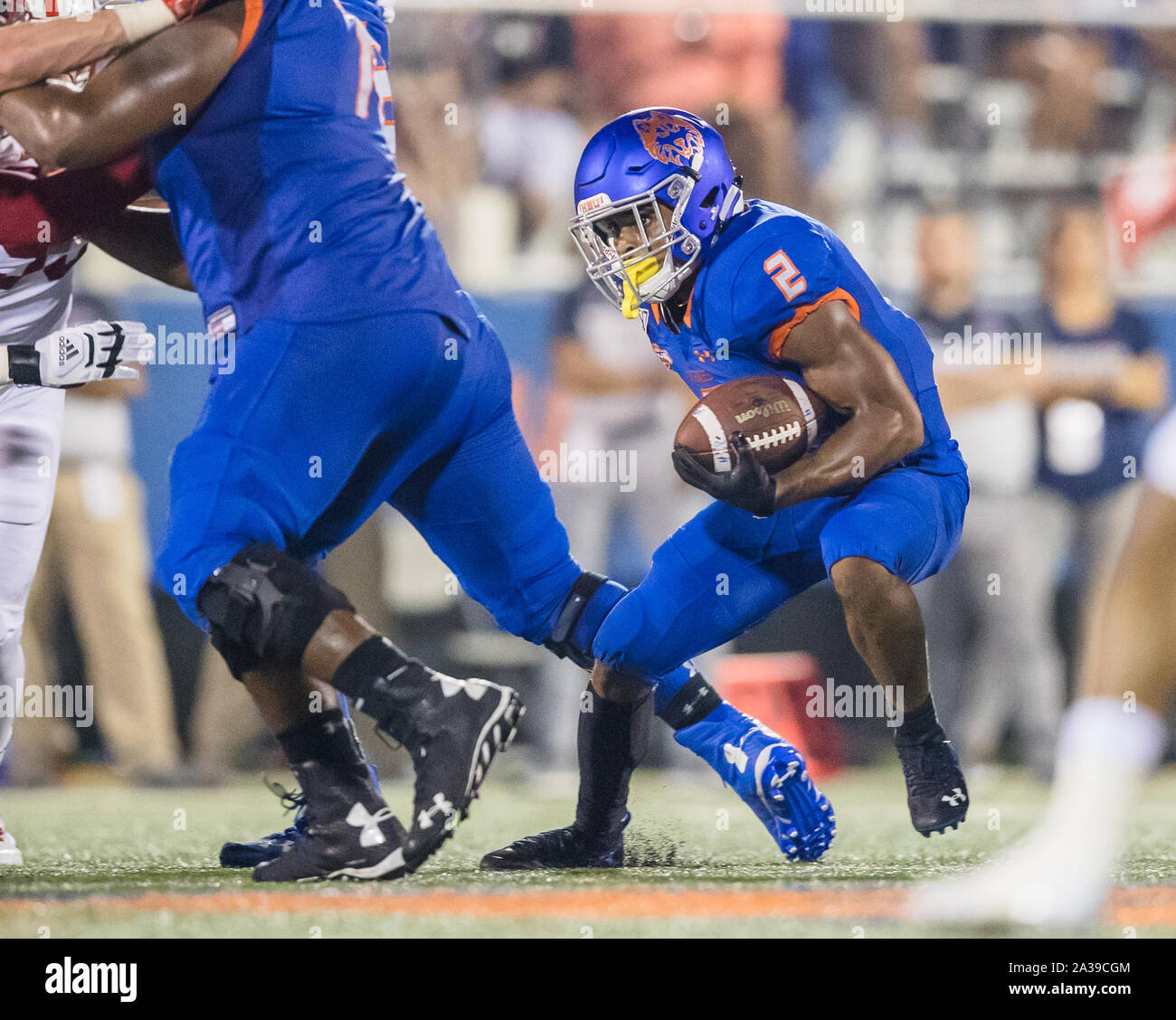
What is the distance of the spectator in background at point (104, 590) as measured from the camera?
5.29 m

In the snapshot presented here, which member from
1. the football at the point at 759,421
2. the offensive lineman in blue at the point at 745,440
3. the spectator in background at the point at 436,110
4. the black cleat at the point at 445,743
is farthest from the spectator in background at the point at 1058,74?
the black cleat at the point at 445,743

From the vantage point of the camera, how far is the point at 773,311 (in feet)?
9.84

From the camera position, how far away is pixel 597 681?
10.5 feet

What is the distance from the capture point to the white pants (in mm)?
3367

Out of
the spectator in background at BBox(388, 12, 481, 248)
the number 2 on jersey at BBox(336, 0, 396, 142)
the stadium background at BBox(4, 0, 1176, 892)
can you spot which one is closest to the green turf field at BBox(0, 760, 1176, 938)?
the stadium background at BBox(4, 0, 1176, 892)

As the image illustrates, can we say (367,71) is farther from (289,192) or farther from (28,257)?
(28,257)

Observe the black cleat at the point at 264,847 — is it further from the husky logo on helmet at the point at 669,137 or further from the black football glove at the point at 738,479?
the husky logo on helmet at the point at 669,137

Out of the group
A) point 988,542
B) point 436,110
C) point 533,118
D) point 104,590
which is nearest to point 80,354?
point 104,590

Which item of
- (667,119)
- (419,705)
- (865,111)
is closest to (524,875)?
(419,705)

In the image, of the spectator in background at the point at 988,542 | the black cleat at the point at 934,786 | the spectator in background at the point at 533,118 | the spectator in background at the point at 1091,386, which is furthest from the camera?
the spectator in background at the point at 533,118

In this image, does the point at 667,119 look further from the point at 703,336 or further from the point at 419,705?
the point at 419,705

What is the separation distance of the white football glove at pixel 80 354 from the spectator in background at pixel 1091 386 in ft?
11.9

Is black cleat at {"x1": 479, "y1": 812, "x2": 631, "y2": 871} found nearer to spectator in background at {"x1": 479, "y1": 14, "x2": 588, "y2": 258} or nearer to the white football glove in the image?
the white football glove

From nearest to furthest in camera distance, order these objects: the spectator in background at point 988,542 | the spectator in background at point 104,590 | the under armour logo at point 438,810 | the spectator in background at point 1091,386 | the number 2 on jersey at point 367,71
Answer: the under armour logo at point 438,810, the number 2 on jersey at point 367,71, the spectator in background at point 104,590, the spectator in background at point 988,542, the spectator in background at point 1091,386
